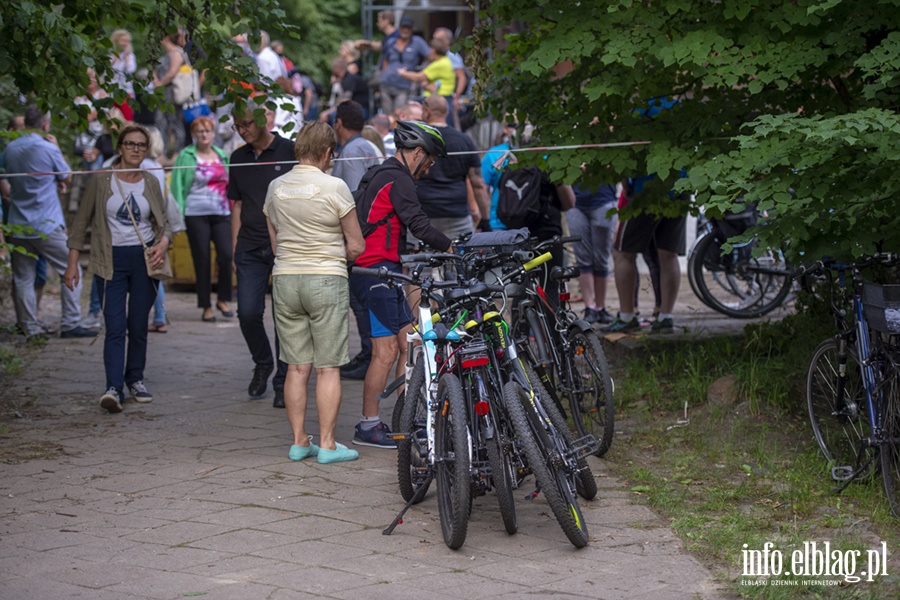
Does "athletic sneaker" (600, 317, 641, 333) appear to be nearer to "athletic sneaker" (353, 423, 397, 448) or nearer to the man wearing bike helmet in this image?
the man wearing bike helmet

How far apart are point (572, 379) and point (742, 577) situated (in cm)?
243

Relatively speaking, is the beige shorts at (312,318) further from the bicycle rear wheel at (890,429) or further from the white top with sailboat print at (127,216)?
the bicycle rear wheel at (890,429)

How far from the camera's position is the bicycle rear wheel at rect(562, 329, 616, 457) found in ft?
23.1

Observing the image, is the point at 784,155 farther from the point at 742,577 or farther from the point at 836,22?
the point at 742,577

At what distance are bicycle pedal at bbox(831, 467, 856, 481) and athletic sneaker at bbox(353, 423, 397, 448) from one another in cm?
263

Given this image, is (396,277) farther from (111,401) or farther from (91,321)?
(91,321)

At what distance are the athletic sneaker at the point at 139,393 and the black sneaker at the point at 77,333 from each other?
3.06 metres

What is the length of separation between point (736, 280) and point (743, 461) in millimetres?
5187

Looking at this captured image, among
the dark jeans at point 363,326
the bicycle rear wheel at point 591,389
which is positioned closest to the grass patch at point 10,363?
the dark jeans at point 363,326

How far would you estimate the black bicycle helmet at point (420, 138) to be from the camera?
23.8 ft

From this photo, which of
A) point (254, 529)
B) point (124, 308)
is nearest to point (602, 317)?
point (124, 308)

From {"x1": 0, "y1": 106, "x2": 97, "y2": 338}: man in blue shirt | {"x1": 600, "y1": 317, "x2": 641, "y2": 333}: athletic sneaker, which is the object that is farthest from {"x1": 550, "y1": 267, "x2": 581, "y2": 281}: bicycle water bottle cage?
{"x1": 0, "y1": 106, "x2": 97, "y2": 338}: man in blue shirt

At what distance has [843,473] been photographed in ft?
20.4

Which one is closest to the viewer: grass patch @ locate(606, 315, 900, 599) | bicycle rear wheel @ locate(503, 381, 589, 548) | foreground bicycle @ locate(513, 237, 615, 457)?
bicycle rear wheel @ locate(503, 381, 589, 548)
